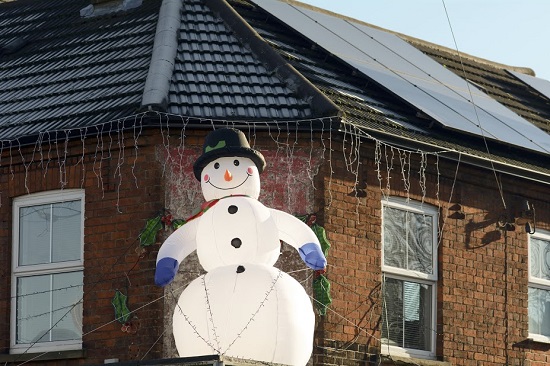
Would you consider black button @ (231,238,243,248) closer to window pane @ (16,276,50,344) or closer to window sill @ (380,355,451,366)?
window sill @ (380,355,451,366)

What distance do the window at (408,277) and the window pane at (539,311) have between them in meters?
1.74

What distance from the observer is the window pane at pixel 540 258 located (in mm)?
19312

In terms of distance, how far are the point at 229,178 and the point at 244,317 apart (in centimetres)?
128

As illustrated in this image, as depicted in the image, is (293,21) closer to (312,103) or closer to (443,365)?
(312,103)

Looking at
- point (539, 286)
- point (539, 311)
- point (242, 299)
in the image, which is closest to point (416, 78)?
point (539, 286)

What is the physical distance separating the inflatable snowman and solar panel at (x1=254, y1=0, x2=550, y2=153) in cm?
420

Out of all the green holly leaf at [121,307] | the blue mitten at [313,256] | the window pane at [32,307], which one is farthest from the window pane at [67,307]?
the blue mitten at [313,256]

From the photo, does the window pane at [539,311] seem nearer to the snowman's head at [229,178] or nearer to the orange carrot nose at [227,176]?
the snowman's head at [229,178]

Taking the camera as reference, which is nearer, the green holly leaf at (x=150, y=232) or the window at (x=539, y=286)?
the green holly leaf at (x=150, y=232)

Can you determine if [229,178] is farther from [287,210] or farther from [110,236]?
[110,236]

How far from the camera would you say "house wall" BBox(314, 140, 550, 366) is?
16.8 m

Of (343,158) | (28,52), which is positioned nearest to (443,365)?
(343,158)

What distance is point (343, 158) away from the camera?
56.1ft

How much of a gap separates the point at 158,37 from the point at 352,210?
115 inches
